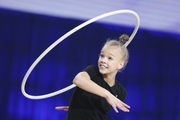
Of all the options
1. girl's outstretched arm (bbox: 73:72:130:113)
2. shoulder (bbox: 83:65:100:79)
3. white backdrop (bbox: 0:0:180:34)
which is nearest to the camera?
girl's outstretched arm (bbox: 73:72:130:113)

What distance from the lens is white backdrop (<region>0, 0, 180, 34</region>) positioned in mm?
3906

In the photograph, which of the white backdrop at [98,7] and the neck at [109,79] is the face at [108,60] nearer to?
the neck at [109,79]

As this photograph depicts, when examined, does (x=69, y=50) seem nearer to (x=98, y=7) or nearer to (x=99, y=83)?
→ (x=98, y=7)

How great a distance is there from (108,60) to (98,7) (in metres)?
2.59

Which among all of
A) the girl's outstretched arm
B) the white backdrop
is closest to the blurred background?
the white backdrop

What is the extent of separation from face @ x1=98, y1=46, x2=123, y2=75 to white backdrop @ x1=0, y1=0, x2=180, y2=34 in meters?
2.47

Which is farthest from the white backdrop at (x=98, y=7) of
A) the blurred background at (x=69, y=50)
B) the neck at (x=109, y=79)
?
the neck at (x=109, y=79)

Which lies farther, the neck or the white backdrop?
the white backdrop

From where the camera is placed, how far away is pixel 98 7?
13.1ft

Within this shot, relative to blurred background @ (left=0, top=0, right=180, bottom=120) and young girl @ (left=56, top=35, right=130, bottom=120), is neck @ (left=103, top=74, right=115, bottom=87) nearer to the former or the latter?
young girl @ (left=56, top=35, right=130, bottom=120)

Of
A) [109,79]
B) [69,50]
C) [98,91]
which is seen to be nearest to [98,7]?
[69,50]

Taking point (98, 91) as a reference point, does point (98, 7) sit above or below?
above

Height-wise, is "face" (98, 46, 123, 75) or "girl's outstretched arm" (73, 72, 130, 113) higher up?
"face" (98, 46, 123, 75)

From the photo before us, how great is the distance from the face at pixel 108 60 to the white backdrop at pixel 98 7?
247cm
